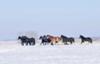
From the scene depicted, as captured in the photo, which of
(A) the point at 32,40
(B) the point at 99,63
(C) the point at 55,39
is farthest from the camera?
(A) the point at 32,40

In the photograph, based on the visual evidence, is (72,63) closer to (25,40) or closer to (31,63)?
(31,63)

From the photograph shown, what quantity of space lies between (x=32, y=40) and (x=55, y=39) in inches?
121

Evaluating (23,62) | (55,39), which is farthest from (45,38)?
(23,62)

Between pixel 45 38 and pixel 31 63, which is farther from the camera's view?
pixel 45 38

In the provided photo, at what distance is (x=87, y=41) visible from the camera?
36.8 metres

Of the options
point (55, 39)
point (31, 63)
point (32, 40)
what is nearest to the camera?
point (31, 63)

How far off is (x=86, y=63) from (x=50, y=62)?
4.73 ft

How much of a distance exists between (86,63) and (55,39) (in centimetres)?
1964

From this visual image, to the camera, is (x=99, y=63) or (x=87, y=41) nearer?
(x=99, y=63)

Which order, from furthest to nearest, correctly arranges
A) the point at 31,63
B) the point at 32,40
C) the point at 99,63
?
the point at 32,40
the point at 31,63
the point at 99,63

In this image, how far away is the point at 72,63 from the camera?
50.9ft

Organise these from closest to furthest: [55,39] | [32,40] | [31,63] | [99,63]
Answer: [99,63] → [31,63] → [55,39] → [32,40]

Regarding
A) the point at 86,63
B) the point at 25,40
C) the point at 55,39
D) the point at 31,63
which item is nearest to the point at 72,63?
the point at 86,63

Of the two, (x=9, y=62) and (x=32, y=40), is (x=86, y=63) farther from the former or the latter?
(x=32, y=40)
